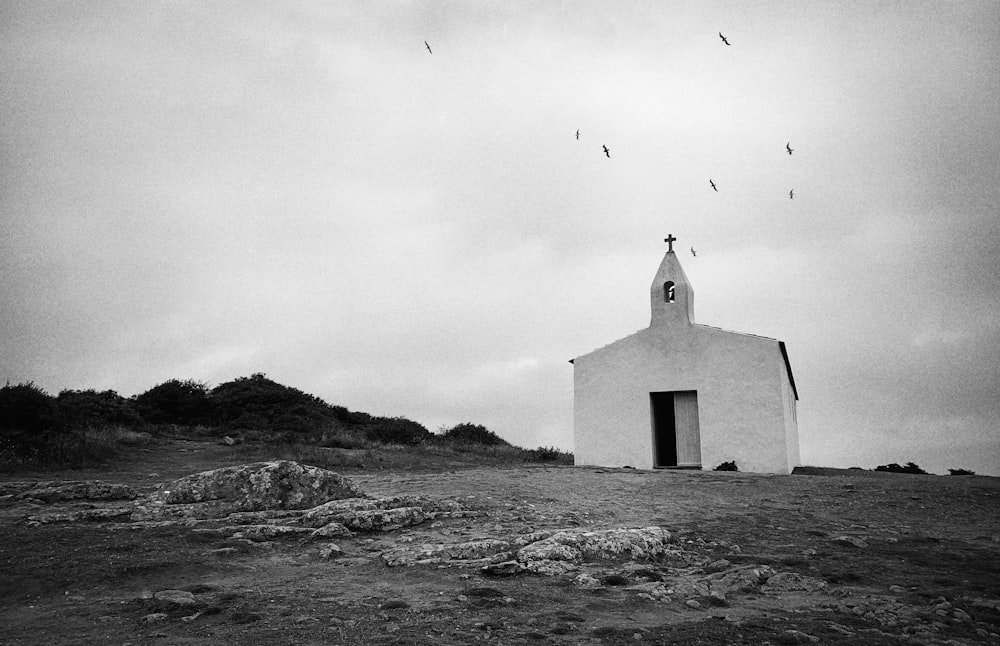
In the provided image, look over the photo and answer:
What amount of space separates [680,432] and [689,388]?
1664 mm

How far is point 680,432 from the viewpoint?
81.0 feet

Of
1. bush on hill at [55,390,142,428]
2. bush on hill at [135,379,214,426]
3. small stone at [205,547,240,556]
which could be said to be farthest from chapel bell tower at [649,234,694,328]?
bush on hill at [135,379,214,426]

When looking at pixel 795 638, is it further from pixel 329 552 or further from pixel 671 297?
pixel 671 297

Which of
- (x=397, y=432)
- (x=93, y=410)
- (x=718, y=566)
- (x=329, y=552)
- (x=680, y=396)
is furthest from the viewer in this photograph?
(x=397, y=432)

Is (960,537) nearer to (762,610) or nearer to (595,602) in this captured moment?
(762,610)

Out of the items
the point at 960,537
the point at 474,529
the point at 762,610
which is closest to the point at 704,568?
the point at 762,610

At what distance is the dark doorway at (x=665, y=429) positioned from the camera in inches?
1009

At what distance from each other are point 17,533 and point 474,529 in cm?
711

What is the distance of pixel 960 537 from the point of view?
36.3ft

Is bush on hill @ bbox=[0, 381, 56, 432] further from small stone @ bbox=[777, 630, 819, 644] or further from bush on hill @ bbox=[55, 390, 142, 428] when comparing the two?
small stone @ bbox=[777, 630, 819, 644]

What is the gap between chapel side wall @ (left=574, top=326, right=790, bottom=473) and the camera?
76.1 feet

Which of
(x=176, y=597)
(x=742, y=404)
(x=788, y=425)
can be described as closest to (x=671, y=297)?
(x=742, y=404)

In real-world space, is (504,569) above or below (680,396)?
below

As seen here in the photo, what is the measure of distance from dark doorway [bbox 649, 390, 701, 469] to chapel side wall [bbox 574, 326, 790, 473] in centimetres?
51
